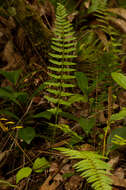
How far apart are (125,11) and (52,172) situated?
2.17 meters

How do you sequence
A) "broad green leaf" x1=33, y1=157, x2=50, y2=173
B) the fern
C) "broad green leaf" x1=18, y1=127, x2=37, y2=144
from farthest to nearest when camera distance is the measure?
"broad green leaf" x1=18, y1=127, x2=37, y2=144 < "broad green leaf" x1=33, y1=157, x2=50, y2=173 < the fern

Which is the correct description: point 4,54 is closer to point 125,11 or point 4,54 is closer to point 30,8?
point 30,8

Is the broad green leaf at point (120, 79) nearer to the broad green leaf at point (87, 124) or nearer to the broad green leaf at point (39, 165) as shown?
the broad green leaf at point (87, 124)

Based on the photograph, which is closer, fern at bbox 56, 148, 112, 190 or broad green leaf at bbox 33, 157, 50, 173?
fern at bbox 56, 148, 112, 190

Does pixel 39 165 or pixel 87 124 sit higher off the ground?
pixel 87 124

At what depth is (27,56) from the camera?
86.6 inches

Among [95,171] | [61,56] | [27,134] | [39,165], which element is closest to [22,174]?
[39,165]

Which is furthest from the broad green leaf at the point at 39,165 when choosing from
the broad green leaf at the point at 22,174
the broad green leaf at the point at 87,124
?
the broad green leaf at the point at 87,124

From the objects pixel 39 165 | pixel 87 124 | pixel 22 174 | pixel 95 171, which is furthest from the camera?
pixel 87 124

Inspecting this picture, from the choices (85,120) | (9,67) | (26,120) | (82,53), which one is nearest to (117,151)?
(85,120)

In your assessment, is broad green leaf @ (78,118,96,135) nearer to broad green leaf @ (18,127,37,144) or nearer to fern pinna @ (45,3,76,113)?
fern pinna @ (45,3,76,113)

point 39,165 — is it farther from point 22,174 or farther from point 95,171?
point 95,171

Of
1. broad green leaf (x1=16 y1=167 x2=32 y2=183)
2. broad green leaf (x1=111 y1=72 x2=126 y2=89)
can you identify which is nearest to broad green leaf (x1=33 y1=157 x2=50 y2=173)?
broad green leaf (x1=16 y1=167 x2=32 y2=183)

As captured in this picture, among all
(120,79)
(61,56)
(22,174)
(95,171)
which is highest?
(61,56)
